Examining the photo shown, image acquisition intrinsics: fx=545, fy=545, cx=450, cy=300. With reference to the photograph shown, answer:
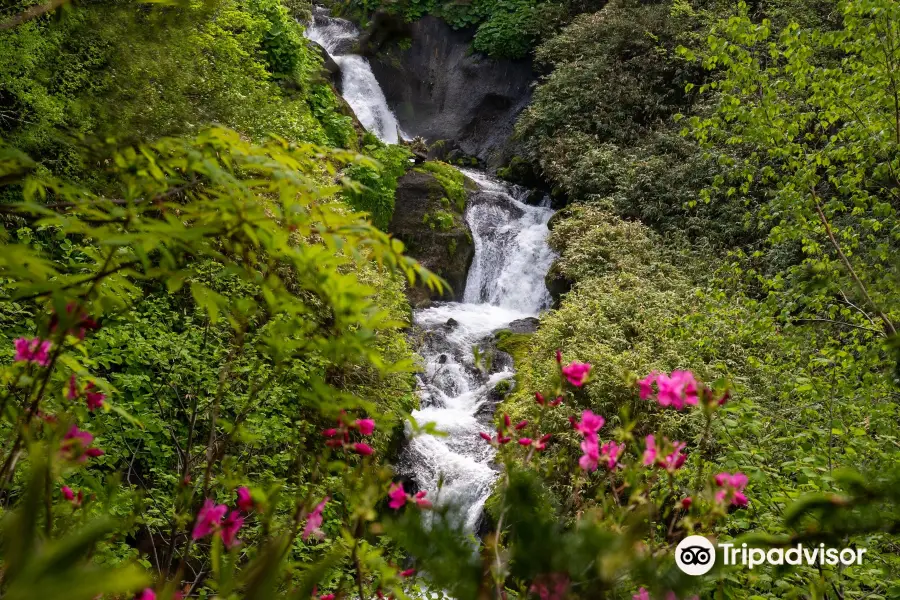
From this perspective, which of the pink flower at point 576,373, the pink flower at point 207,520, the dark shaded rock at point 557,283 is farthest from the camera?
the dark shaded rock at point 557,283

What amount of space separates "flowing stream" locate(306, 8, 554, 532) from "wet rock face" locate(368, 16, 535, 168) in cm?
117

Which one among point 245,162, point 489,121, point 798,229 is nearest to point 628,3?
point 489,121

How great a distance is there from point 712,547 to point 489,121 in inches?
829

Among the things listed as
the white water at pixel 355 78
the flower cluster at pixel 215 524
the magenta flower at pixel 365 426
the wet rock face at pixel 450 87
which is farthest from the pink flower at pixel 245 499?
the wet rock face at pixel 450 87

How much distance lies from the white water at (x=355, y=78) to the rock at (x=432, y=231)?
6172 millimetres

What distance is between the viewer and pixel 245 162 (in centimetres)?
130

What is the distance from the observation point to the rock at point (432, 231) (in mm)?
12734

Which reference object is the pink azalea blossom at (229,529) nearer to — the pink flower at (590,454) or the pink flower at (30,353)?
the pink flower at (30,353)

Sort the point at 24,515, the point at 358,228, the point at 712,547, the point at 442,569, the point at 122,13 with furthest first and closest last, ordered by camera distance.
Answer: the point at 122,13 → the point at 712,547 → the point at 358,228 → the point at 442,569 → the point at 24,515

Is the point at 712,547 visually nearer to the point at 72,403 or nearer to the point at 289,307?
the point at 289,307

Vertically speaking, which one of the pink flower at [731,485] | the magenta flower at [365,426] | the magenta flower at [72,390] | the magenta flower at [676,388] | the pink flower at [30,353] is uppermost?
the magenta flower at [676,388]

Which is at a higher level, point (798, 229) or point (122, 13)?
point (122, 13)

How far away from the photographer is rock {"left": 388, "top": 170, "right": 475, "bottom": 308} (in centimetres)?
1273

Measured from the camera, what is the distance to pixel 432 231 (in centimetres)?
1297
